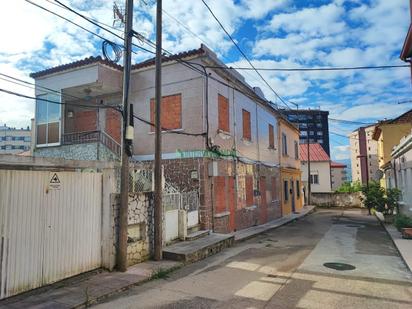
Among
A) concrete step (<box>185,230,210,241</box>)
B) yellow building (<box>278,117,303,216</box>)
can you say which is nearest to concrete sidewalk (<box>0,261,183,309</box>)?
concrete step (<box>185,230,210,241</box>)

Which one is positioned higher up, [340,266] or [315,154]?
[315,154]

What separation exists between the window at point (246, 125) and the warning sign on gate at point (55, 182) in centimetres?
1060

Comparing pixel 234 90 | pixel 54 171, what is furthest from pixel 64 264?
pixel 234 90

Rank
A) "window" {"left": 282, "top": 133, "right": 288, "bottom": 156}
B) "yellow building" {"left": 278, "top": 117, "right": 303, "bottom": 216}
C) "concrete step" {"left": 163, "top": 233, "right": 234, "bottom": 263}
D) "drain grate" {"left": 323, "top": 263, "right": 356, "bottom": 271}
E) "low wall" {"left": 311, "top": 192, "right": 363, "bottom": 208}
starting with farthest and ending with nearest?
1. "low wall" {"left": 311, "top": 192, "right": 363, "bottom": 208}
2. "window" {"left": 282, "top": 133, "right": 288, "bottom": 156}
3. "yellow building" {"left": 278, "top": 117, "right": 303, "bottom": 216}
4. "concrete step" {"left": 163, "top": 233, "right": 234, "bottom": 263}
5. "drain grate" {"left": 323, "top": 263, "right": 356, "bottom": 271}

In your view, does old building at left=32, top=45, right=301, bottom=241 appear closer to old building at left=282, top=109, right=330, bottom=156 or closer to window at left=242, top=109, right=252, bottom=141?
window at left=242, top=109, right=252, bottom=141

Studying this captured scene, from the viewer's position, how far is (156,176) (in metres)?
8.80

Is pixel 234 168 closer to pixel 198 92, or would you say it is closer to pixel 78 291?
pixel 198 92

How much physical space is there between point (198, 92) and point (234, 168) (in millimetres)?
3927

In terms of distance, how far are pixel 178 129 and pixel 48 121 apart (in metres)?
5.52

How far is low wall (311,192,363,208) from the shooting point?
33438 mm

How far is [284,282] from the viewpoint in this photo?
23.1 ft

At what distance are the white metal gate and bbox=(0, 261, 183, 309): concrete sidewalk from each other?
0.16m

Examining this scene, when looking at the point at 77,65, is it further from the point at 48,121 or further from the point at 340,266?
the point at 340,266

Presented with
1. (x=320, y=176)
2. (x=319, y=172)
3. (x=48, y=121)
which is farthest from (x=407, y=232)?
(x=319, y=172)
